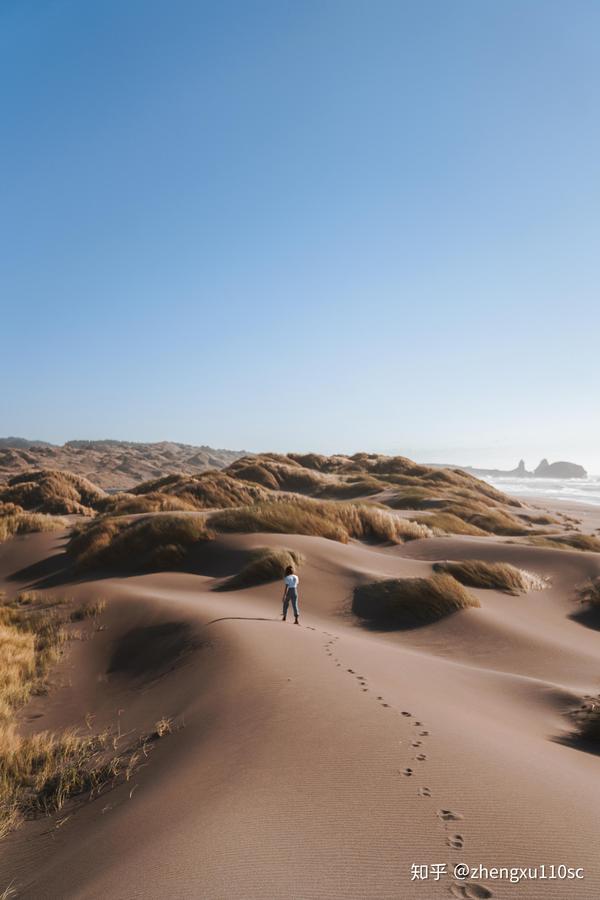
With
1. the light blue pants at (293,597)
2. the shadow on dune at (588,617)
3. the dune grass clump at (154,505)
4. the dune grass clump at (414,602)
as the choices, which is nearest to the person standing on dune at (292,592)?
the light blue pants at (293,597)

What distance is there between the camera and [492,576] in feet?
37.8

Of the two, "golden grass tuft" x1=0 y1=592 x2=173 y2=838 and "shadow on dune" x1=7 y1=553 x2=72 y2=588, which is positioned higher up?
"golden grass tuft" x1=0 y1=592 x2=173 y2=838

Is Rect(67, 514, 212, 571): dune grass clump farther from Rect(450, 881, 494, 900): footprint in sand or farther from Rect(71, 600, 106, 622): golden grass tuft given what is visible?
Rect(450, 881, 494, 900): footprint in sand

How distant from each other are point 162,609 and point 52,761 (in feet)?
14.5

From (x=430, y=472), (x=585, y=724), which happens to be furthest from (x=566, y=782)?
(x=430, y=472)

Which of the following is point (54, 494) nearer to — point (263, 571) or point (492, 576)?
point (263, 571)

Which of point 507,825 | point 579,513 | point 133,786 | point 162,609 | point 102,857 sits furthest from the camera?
point 579,513

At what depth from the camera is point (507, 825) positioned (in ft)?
A: 8.52

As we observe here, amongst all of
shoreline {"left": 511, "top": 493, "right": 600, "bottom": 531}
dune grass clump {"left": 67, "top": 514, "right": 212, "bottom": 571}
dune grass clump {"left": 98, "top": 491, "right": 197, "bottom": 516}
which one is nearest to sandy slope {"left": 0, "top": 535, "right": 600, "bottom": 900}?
dune grass clump {"left": 67, "top": 514, "right": 212, "bottom": 571}

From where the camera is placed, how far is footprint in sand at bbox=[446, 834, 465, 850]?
2406 millimetres

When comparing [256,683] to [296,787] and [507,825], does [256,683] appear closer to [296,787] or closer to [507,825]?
[296,787]

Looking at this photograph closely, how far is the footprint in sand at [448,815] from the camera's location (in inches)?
105

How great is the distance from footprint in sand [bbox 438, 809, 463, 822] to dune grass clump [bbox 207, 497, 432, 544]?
11.9 metres

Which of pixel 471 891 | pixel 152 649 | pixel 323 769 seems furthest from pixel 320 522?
pixel 471 891
